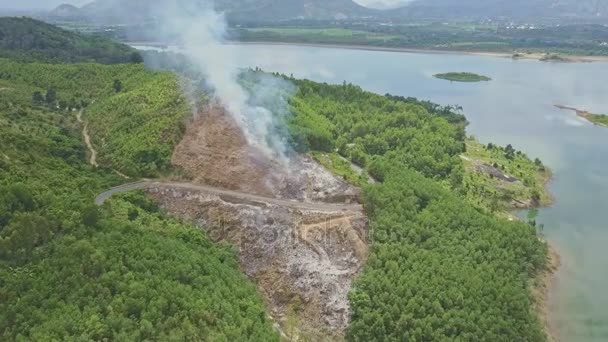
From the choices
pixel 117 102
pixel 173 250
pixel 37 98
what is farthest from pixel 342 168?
pixel 37 98

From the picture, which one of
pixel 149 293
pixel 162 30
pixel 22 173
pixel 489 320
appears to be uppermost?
pixel 162 30

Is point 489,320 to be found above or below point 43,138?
below

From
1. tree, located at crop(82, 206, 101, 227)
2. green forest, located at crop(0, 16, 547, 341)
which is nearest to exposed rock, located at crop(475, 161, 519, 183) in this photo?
green forest, located at crop(0, 16, 547, 341)

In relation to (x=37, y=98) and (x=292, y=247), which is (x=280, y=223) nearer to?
(x=292, y=247)

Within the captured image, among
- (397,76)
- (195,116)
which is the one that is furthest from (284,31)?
(195,116)

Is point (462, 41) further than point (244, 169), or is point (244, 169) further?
point (462, 41)

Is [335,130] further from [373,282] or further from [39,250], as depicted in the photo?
[39,250]

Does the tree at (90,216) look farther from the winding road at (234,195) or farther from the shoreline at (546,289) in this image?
the shoreline at (546,289)
